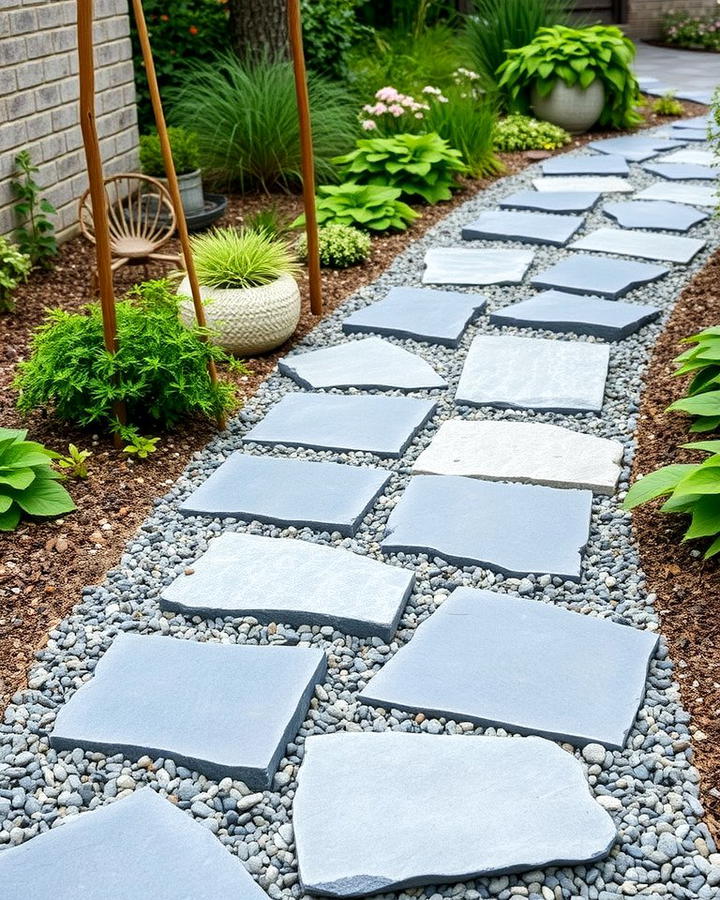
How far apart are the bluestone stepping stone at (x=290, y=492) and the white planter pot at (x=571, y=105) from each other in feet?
19.0

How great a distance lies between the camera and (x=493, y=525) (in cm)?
299

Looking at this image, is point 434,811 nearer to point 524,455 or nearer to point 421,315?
point 524,455

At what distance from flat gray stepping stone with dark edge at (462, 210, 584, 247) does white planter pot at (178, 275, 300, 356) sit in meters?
1.86

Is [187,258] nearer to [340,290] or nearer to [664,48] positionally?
[340,290]

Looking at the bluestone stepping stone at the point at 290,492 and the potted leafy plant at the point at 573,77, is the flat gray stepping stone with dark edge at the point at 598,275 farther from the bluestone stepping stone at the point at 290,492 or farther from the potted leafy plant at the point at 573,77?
the potted leafy plant at the point at 573,77

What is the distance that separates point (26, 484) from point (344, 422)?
117cm

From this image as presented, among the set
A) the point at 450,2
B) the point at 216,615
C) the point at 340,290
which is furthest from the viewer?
the point at 450,2

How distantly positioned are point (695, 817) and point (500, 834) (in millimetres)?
397

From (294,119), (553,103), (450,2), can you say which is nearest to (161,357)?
(294,119)

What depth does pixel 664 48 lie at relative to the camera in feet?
45.8

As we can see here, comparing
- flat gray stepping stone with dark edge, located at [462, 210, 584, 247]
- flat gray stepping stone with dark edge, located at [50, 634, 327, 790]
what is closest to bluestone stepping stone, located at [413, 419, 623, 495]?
flat gray stepping stone with dark edge, located at [50, 634, 327, 790]

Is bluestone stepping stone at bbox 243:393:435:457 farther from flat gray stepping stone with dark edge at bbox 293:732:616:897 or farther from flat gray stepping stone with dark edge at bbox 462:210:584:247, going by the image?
flat gray stepping stone with dark edge at bbox 462:210:584:247

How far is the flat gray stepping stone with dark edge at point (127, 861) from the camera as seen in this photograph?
→ 1810 millimetres

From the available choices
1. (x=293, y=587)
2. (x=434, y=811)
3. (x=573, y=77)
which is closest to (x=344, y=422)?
(x=293, y=587)
